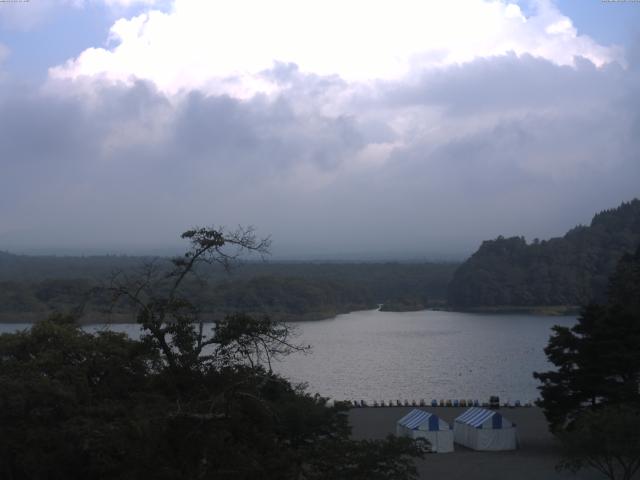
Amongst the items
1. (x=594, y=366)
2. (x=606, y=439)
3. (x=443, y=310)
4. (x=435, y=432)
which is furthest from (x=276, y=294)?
(x=606, y=439)

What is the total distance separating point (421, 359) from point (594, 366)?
21703mm

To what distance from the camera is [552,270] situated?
75.2m

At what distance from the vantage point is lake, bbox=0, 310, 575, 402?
2719cm

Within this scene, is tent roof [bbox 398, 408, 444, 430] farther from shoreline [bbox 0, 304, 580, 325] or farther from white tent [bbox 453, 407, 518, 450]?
shoreline [bbox 0, 304, 580, 325]

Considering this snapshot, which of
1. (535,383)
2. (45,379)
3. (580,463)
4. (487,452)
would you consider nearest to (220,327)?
(45,379)

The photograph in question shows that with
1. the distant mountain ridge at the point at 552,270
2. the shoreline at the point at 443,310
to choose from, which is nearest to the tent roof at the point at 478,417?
the shoreline at the point at 443,310

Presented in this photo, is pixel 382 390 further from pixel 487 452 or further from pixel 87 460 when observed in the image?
pixel 87 460

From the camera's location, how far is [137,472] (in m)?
5.65

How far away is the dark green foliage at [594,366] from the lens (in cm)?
1454

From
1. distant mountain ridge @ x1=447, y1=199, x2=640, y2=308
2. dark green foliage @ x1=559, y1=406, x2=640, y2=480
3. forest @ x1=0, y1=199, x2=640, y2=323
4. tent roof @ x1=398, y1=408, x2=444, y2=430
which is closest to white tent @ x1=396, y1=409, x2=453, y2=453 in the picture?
tent roof @ x1=398, y1=408, x2=444, y2=430

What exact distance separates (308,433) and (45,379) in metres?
4.12

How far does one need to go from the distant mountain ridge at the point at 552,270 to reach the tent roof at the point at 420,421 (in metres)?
56.4

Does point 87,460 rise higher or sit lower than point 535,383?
higher

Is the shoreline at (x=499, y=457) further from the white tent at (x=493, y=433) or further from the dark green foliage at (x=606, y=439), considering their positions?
the dark green foliage at (x=606, y=439)
